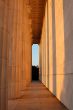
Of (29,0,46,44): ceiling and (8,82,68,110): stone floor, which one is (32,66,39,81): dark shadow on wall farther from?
(8,82,68,110): stone floor

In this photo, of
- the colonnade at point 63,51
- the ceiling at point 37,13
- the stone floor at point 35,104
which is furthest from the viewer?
the ceiling at point 37,13

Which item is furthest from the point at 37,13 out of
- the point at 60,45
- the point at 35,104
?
the point at 35,104

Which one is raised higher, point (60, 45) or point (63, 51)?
point (60, 45)

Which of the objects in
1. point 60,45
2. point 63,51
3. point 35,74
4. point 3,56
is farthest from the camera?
point 35,74

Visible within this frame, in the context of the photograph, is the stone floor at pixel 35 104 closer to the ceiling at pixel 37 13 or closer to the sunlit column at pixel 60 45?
the sunlit column at pixel 60 45

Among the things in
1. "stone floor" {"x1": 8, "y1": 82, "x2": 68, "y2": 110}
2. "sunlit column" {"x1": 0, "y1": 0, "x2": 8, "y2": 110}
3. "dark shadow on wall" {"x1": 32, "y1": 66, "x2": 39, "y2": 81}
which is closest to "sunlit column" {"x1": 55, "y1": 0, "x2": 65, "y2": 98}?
"stone floor" {"x1": 8, "y1": 82, "x2": 68, "y2": 110}

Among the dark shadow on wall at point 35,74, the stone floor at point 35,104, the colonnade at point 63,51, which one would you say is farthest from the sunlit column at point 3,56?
the dark shadow on wall at point 35,74

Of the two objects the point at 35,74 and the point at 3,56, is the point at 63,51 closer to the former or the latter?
the point at 3,56

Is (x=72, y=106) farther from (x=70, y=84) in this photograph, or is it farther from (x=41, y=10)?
(x=41, y=10)

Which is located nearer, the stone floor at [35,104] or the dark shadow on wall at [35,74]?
the stone floor at [35,104]

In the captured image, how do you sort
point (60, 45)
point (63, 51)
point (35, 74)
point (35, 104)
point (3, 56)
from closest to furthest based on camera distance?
point (3, 56)
point (63, 51)
point (35, 104)
point (60, 45)
point (35, 74)

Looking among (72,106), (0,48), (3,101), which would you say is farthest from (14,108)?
(0,48)

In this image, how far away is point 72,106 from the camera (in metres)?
10.7

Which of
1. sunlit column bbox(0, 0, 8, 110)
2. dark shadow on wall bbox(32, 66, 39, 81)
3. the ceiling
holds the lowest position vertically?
dark shadow on wall bbox(32, 66, 39, 81)
